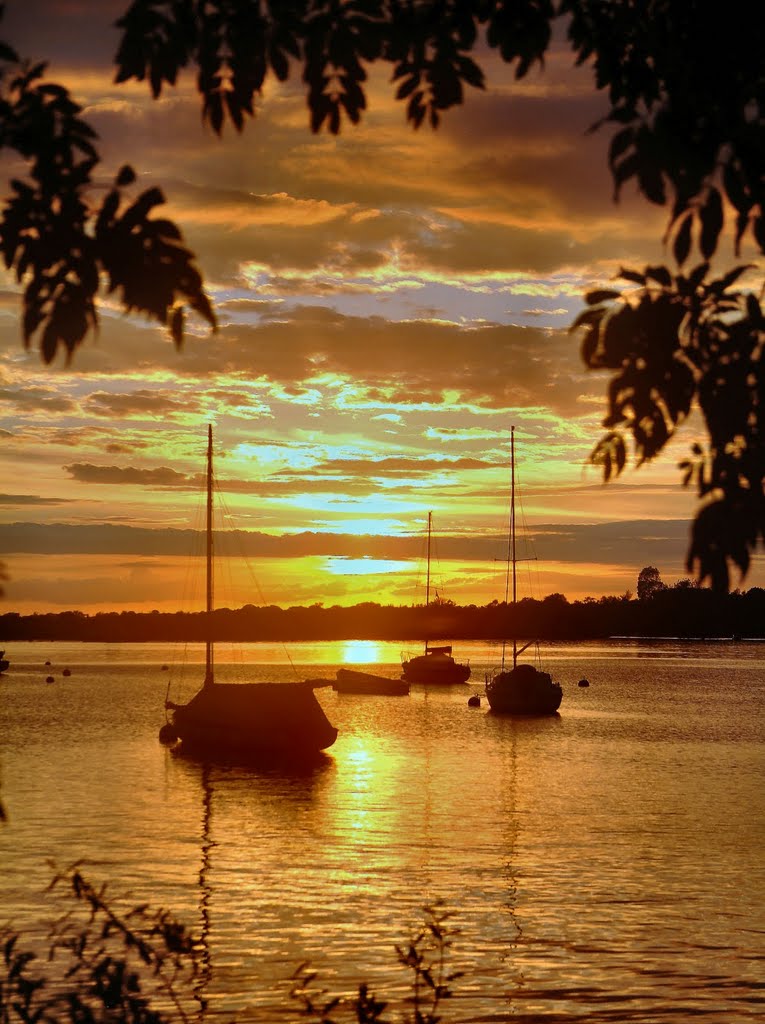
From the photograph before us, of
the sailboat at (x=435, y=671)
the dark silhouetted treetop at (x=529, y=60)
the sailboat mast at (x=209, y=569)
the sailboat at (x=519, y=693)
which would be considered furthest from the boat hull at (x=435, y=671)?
the dark silhouetted treetop at (x=529, y=60)

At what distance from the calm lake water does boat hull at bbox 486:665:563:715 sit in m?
7.73

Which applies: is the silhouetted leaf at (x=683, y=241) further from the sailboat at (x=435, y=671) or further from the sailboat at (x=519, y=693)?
the sailboat at (x=435, y=671)

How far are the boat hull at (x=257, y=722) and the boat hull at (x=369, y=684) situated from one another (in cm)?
6035

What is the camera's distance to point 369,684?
129625 mm

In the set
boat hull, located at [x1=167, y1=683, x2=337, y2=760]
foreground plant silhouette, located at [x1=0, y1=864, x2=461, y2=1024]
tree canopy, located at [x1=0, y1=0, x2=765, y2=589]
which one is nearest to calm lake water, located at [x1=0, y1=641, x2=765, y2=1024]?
foreground plant silhouette, located at [x1=0, y1=864, x2=461, y2=1024]

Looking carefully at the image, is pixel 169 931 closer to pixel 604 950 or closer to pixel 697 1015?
pixel 697 1015

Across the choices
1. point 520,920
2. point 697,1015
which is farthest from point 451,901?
point 697,1015

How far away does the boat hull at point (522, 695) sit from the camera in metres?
94.8

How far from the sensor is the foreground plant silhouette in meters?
9.45

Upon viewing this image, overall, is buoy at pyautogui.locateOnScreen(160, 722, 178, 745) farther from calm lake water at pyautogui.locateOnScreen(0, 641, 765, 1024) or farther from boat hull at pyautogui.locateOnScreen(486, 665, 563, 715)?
boat hull at pyautogui.locateOnScreen(486, 665, 563, 715)

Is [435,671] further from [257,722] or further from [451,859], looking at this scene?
[451,859]

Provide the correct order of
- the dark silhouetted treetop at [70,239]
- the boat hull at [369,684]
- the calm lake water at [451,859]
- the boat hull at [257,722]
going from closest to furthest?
the dark silhouetted treetop at [70,239]
the calm lake water at [451,859]
the boat hull at [257,722]
the boat hull at [369,684]

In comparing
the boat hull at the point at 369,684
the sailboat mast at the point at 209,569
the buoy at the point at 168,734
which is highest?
the sailboat mast at the point at 209,569

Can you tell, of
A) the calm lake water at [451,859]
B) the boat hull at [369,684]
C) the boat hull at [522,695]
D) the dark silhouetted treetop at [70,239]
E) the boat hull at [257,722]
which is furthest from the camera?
the boat hull at [369,684]
